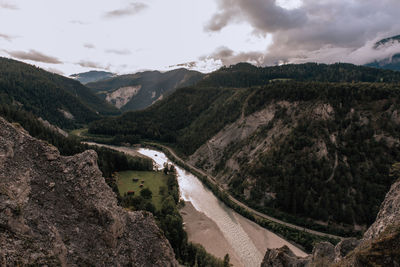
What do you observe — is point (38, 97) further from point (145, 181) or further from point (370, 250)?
point (370, 250)

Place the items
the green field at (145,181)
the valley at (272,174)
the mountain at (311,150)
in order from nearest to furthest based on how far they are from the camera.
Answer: the valley at (272,174) → the mountain at (311,150) → the green field at (145,181)

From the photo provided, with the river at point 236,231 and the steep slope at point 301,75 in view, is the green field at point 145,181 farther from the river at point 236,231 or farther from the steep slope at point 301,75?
the steep slope at point 301,75

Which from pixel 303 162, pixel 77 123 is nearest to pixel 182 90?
pixel 77 123

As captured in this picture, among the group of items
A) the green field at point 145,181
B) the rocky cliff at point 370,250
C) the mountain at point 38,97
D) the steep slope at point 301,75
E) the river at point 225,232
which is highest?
the steep slope at point 301,75

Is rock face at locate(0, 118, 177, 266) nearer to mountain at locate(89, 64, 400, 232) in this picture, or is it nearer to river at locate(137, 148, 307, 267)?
river at locate(137, 148, 307, 267)

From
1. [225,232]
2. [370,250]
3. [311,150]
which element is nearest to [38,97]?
[225,232]

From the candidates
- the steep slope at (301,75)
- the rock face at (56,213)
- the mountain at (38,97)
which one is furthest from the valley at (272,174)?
the steep slope at (301,75)

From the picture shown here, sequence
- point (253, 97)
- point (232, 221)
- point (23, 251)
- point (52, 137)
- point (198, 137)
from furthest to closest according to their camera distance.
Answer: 1. point (198, 137)
2. point (253, 97)
3. point (52, 137)
4. point (232, 221)
5. point (23, 251)

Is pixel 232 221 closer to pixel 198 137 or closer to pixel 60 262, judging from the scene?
pixel 60 262
